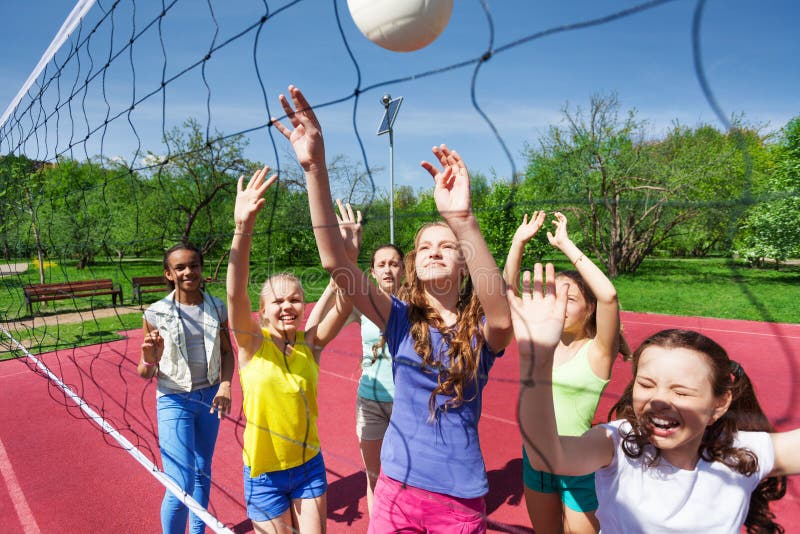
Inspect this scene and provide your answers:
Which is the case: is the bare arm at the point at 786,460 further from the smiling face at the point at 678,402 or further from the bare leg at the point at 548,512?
the bare leg at the point at 548,512

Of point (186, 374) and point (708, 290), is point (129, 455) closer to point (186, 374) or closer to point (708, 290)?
point (186, 374)

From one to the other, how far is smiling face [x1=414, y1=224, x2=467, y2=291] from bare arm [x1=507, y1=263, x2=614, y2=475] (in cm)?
38

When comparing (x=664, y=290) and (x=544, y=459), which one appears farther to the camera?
(x=664, y=290)

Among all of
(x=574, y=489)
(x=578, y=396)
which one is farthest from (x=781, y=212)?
(x=574, y=489)

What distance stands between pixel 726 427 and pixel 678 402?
179mm

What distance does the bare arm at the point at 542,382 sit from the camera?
1032 mm

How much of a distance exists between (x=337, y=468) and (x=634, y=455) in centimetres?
250

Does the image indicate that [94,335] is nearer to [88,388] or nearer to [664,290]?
[88,388]

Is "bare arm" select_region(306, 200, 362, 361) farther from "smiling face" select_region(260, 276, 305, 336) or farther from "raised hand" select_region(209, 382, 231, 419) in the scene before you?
"raised hand" select_region(209, 382, 231, 419)

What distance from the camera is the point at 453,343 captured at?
1421 millimetres

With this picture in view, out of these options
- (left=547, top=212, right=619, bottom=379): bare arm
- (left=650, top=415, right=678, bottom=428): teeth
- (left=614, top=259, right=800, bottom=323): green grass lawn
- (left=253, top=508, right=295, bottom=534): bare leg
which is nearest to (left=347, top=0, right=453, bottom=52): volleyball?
(left=547, top=212, right=619, bottom=379): bare arm

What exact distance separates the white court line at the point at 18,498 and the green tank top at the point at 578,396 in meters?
2.87

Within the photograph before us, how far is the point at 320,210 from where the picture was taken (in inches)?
52.9

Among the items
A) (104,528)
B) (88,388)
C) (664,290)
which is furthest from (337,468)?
(664,290)
